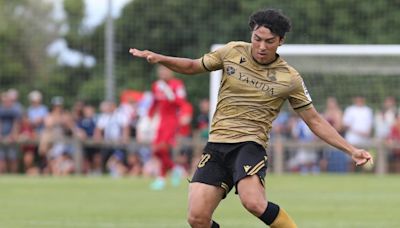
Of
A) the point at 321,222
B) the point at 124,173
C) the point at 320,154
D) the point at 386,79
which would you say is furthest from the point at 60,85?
the point at 321,222

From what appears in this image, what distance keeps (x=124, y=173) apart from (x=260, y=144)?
17716 mm

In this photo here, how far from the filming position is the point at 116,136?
2648 cm

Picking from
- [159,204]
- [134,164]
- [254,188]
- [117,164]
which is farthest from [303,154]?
[254,188]

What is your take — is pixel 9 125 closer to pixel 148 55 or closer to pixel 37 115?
pixel 37 115

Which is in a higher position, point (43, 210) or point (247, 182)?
point (247, 182)

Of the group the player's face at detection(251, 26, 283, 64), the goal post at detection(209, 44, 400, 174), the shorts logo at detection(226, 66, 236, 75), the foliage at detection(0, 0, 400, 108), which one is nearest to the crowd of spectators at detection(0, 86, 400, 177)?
the goal post at detection(209, 44, 400, 174)

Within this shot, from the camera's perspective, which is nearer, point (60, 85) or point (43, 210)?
point (43, 210)

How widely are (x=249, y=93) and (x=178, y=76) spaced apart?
20622 millimetres

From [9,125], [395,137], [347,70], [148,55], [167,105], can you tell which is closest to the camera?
[148,55]

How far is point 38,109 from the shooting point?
26344 millimetres

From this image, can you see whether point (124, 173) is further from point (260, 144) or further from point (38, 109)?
point (260, 144)

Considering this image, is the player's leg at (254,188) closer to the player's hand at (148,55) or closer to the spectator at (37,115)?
the player's hand at (148,55)

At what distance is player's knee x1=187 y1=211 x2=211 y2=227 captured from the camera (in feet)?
28.2

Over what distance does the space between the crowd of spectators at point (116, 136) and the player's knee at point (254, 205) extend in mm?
16465
